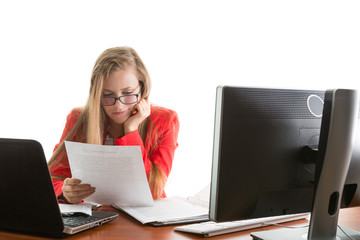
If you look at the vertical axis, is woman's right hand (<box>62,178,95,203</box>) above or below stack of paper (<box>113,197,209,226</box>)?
above

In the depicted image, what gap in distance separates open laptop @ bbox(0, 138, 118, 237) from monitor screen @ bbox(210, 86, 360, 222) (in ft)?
1.31

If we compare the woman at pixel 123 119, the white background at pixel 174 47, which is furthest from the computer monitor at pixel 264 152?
the white background at pixel 174 47

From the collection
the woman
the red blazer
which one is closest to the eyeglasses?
the woman

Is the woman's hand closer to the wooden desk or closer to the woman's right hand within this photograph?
the woman's right hand

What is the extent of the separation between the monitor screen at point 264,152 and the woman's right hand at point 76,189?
519 millimetres

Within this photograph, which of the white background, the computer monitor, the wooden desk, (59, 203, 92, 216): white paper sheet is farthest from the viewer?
the white background

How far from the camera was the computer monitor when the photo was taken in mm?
913

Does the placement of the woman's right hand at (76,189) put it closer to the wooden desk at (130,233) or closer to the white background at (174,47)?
the wooden desk at (130,233)

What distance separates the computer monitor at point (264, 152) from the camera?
3.00 ft

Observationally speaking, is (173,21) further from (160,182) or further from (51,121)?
(160,182)

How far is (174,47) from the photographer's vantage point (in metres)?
2.75

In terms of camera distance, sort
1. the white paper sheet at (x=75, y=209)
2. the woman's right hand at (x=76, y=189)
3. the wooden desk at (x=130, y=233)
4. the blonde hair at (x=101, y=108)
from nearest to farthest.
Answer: the wooden desk at (x=130, y=233) → the white paper sheet at (x=75, y=209) → the woman's right hand at (x=76, y=189) → the blonde hair at (x=101, y=108)

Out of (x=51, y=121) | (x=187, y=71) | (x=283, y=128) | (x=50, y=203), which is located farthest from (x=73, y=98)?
(x=283, y=128)

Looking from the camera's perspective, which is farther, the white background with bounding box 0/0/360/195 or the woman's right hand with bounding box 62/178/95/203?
the white background with bounding box 0/0/360/195
